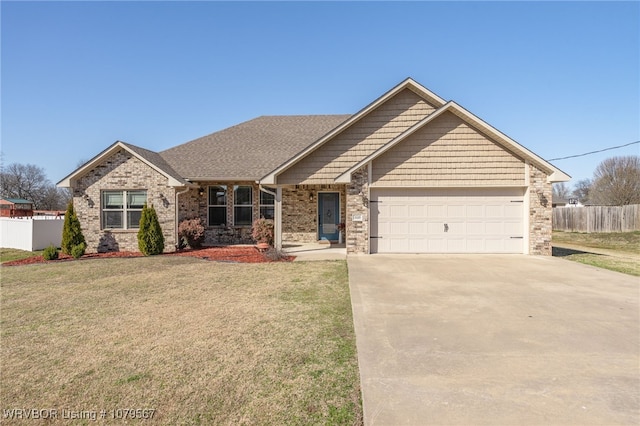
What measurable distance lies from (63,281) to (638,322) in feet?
39.6

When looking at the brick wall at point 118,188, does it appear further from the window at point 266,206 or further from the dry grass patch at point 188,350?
the dry grass patch at point 188,350

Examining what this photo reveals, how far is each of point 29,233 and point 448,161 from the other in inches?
733

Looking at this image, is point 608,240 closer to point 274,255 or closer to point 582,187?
point 274,255

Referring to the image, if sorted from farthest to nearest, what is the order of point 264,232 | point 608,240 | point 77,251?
point 608,240 → point 264,232 → point 77,251

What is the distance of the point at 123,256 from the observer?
12789mm

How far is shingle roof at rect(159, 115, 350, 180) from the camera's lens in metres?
Answer: 15.1

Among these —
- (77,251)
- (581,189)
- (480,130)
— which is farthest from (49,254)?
(581,189)

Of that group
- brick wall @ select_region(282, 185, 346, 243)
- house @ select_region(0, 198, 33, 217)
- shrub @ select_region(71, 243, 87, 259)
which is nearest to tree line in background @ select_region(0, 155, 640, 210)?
house @ select_region(0, 198, 33, 217)

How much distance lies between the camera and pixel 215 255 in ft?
40.8

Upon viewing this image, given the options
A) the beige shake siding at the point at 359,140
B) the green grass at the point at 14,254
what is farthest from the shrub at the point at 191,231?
the green grass at the point at 14,254

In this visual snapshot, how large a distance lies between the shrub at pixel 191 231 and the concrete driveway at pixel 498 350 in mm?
8371

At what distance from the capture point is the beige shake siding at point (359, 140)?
1305 cm

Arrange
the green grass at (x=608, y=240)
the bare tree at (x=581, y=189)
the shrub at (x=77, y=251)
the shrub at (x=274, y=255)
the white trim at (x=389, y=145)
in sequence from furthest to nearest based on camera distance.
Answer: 1. the bare tree at (x=581, y=189)
2. the green grass at (x=608, y=240)
3. the shrub at (x=77, y=251)
4. the white trim at (x=389, y=145)
5. the shrub at (x=274, y=255)

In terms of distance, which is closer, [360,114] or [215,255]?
[215,255]
